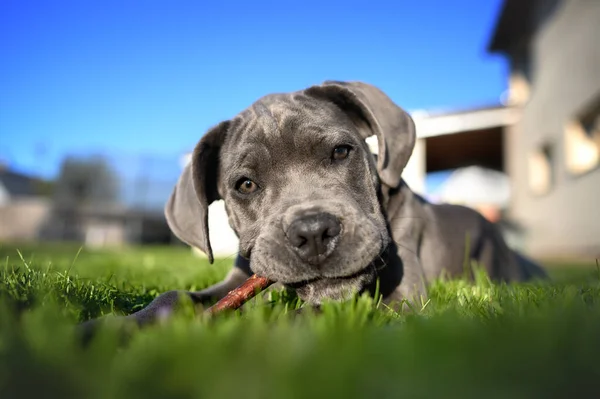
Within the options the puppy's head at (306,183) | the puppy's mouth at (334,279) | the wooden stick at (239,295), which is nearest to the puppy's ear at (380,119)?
the puppy's head at (306,183)

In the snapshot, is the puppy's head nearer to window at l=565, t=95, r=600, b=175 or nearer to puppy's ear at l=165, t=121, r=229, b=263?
puppy's ear at l=165, t=121, r=229, b=263

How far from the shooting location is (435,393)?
96 cm

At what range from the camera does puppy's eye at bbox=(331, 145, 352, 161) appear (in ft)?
10.3

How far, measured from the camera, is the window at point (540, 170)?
15.3 meters

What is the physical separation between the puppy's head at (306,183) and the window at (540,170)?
44.4ft

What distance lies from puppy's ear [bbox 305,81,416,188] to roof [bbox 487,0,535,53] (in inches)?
616

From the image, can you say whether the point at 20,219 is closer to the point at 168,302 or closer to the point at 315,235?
the point at 168,302

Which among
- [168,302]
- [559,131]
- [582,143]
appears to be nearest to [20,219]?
[559,131]

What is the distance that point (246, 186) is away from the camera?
3252mm

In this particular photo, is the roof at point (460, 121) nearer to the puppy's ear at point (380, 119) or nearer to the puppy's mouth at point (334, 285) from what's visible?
the puppy's ear at point (380, 119)

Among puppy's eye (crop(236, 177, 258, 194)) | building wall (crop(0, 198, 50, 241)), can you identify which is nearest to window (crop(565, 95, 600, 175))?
puppy's eye (crop(236, 177, 258, 194))

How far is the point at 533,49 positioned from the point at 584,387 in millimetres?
17659

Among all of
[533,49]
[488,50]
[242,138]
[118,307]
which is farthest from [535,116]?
[118,307]

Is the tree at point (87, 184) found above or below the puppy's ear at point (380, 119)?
below
